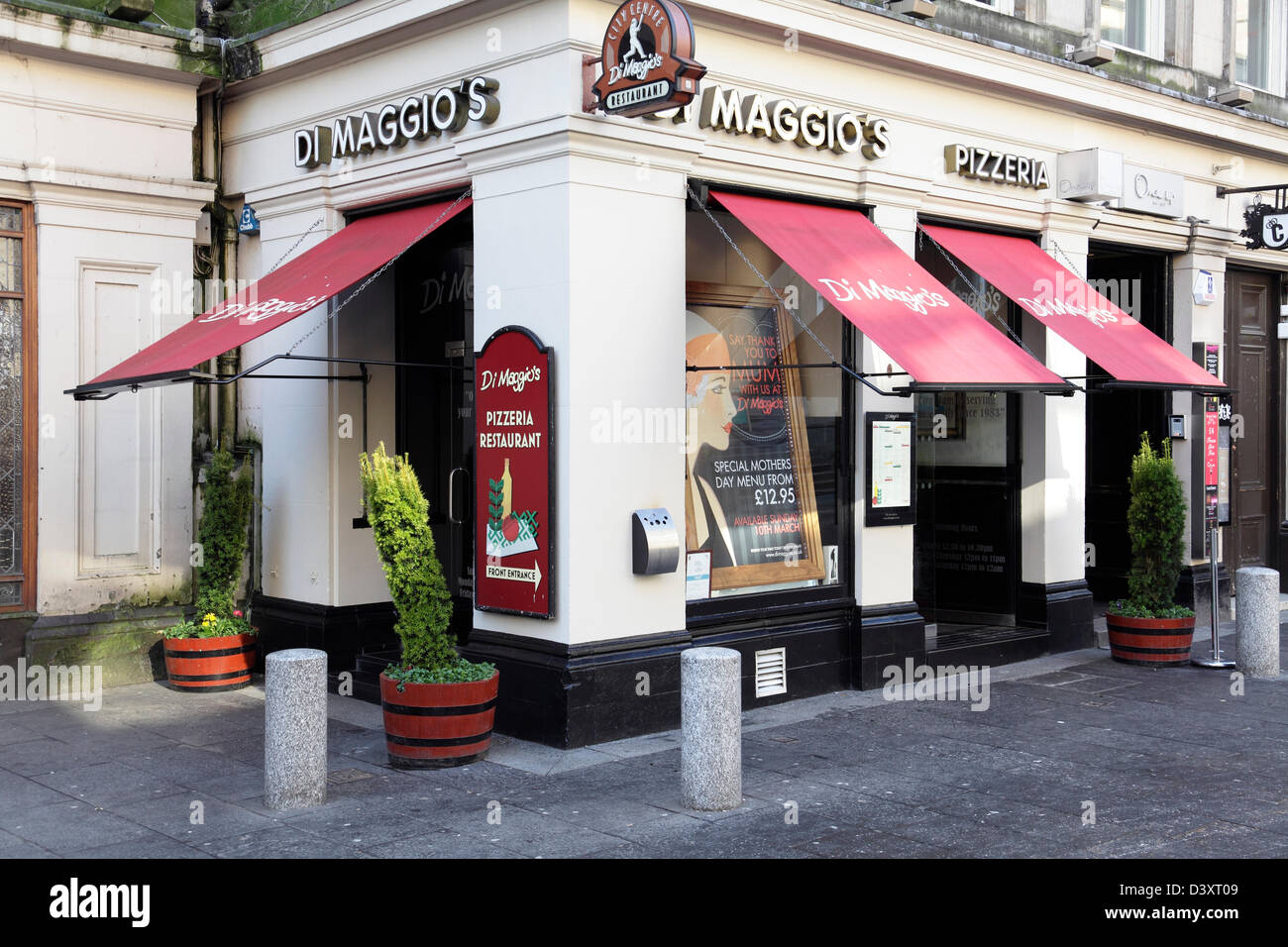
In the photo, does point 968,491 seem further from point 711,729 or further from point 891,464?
point 711,729

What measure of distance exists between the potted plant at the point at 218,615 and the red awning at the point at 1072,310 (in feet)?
19.7

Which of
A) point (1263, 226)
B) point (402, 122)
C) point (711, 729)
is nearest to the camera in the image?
point (711, 729)

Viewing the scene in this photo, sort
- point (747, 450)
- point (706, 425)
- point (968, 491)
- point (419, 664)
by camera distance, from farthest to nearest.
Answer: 1. point (968, 491)
2. point (747, 450)
3. point (706, 425)
4. point (419, 664)

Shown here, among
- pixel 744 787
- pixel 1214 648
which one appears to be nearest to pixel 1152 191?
pixel 1214 648

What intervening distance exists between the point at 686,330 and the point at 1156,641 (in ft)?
16.4

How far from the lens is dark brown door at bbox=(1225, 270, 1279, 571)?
45.8 ft

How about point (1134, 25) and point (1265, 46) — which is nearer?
point (1134, 25)

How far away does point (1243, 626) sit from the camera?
35.0 ft

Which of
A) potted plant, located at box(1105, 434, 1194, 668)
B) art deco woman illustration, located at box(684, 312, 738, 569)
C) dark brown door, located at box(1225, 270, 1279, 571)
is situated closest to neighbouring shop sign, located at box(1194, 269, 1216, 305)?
dark brown door, located at box(1225, 270, 1279, 571)

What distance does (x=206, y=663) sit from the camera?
390 inches

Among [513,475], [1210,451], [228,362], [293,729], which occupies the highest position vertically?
[228,362]

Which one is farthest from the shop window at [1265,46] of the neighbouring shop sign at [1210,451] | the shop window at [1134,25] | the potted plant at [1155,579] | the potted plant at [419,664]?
the potted plant at [419,664]

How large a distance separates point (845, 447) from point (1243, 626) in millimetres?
3779

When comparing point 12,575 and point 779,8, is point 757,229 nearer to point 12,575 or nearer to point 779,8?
point 779,8
